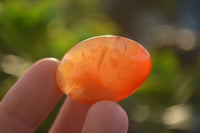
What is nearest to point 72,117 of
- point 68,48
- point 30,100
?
point 30,100

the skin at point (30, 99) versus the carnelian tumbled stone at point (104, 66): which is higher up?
the carnelian tumbled stone at point (104, 66)

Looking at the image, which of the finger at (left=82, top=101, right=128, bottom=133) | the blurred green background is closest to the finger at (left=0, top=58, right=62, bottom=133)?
the finger at (left=82, top=101, right=128, bottom=133)

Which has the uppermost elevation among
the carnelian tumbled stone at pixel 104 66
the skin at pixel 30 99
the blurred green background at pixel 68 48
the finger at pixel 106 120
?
the carnelian tumbled stone at pixel 104 66

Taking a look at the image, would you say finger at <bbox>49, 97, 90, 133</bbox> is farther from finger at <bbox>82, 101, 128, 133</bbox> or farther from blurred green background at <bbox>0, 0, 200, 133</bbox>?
blurred green background at <bbox>0, 0, 200, 133</bbox>

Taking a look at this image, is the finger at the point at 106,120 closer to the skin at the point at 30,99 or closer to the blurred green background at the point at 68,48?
the skin at the point at 30,99

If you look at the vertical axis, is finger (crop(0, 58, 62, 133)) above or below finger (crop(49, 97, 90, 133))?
above

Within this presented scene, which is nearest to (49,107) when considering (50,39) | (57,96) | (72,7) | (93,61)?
(57,96)

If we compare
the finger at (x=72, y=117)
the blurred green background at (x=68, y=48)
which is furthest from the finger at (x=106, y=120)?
the blurred green background at (x=68, y=48)

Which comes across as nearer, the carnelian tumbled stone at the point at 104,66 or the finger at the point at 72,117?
the carnelian tumbled stone at the point at 104,66
